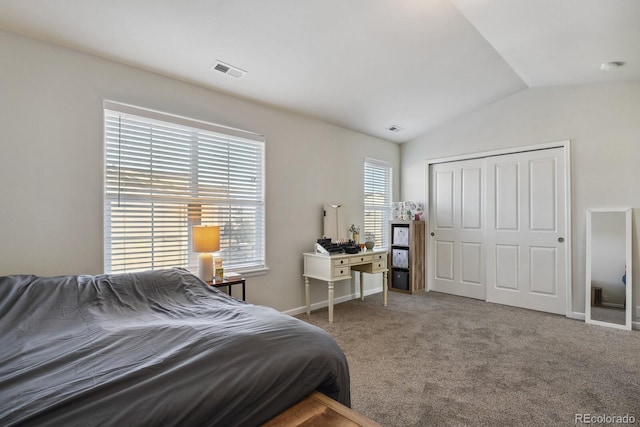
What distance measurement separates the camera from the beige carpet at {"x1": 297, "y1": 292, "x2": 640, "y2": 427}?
2.00 m

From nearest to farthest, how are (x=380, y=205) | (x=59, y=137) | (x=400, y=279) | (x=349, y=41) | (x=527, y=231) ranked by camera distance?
(x=59, y=137) < (x=349, y=41) < (x=527, y=231) < (x=400, y=279) < (x=380, y=205)

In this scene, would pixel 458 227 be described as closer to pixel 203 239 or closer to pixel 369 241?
pixel 369 241

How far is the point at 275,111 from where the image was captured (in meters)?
3.80

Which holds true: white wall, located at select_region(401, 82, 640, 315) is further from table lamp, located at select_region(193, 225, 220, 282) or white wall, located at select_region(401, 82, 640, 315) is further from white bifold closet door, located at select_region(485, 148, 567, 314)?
table lamp, located at select_region(193, 225, 220, 282)

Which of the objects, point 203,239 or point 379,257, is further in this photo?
point 379,257

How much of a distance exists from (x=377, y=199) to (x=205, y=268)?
3134 mm

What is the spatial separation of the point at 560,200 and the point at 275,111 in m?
3.68

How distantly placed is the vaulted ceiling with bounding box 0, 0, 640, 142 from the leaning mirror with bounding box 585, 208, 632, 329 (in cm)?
158

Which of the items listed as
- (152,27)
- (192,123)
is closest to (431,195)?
(192,123)

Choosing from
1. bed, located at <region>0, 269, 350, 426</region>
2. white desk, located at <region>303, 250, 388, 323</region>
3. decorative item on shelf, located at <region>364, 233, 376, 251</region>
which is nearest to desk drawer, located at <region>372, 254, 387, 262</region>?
white desk, located at <region>303, 250, 388, 323</region>

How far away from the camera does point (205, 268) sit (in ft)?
9.71

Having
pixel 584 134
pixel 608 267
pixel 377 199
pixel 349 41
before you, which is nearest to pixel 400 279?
pixel 377 199

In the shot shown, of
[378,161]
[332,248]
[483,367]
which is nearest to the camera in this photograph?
[483,367]

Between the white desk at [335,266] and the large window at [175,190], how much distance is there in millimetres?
612
